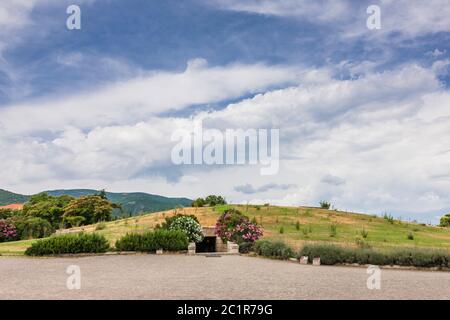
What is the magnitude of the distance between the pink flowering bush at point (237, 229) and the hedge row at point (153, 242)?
9.93 ft

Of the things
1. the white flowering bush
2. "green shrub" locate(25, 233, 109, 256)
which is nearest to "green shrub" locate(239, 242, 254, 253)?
the white flowering bush

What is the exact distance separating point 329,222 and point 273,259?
16.5m

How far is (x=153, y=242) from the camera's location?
72.6 feet

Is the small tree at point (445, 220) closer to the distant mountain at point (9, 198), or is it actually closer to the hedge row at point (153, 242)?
the hedge row at point (153, 242)

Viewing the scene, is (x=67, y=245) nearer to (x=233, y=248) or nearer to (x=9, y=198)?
(x=233, y=248)

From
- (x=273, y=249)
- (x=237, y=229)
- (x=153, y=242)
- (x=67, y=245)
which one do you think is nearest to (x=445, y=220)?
(x=237, y=229)

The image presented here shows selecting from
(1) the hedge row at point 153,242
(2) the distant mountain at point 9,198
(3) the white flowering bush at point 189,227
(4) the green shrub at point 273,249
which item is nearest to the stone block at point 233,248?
(4) the green shrub at point 273,249

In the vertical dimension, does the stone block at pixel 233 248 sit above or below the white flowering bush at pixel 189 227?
below

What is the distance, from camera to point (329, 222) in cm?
3547

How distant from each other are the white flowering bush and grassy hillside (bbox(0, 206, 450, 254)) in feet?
14.4

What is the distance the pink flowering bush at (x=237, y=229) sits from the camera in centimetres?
2377

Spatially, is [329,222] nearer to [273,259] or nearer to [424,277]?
[273,259]

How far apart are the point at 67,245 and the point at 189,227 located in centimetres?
666
